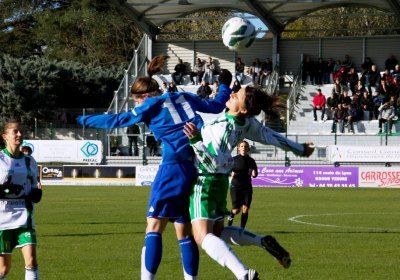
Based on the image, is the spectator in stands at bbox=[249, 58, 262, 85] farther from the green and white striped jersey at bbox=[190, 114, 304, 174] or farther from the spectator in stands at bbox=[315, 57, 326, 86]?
the green and white striped jersey at bbox=[190, 114, 304, 174]

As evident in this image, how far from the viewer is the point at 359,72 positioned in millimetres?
45125

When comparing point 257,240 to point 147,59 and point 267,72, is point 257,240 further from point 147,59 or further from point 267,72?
point 147,59

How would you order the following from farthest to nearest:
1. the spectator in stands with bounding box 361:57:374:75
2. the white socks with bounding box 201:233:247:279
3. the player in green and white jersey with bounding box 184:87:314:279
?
the spectator in stands with bounding box 361:57:374:75 < the player in green and white jersey with bounding box 184:87:314:279 < the white socks with bounding box 201:233:247:279

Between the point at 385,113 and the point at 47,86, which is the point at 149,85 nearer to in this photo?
the point at 385,113

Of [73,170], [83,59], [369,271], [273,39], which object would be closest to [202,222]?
[369,271]

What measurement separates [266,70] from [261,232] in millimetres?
28636

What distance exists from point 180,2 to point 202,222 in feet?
115

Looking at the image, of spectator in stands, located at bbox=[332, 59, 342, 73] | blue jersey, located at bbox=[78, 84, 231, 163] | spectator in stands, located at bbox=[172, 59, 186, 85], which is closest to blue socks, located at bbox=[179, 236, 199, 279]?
blue jersey, located at bbox=[78, 84, 231, 163]

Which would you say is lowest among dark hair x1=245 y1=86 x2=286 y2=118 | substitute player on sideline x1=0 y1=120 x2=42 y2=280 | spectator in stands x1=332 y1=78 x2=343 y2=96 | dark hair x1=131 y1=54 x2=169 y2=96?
substitute player on sideline x1=0 y1=120 x2=42 y2=280

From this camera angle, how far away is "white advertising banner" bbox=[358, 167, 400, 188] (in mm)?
34344

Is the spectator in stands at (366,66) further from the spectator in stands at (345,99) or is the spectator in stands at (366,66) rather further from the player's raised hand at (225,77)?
the player's raised hand at (225,77)

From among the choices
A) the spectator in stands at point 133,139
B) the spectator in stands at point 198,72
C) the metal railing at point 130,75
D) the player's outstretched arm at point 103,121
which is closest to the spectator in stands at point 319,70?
the spectator in stands at point 198,72

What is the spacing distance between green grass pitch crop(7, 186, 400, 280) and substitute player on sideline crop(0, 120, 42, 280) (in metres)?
2.00

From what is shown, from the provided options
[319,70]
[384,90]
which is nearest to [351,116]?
[384,90]
